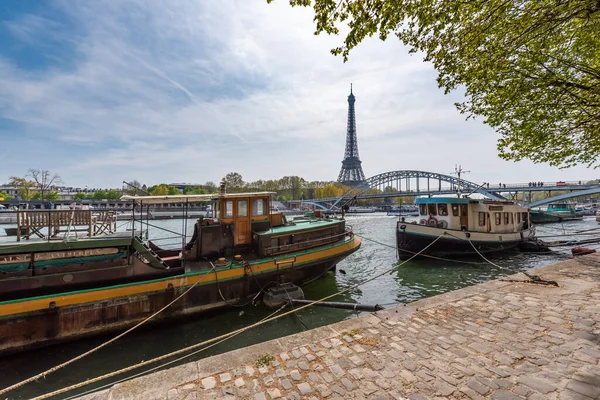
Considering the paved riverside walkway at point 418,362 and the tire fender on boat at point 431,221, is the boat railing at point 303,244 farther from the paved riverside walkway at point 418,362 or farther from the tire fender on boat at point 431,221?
the tire fender on boat at point 431,221

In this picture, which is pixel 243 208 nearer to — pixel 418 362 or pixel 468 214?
pixel 418 362

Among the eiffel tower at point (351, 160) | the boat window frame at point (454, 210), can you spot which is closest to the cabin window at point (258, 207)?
the boat window frame at point (454, 210)

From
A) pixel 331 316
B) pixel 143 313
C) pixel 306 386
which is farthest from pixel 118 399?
pixel 331 316

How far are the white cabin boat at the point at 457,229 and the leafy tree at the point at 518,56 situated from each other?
23.3 feet

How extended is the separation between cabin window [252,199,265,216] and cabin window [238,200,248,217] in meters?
0.28

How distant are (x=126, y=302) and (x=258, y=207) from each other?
4947mm

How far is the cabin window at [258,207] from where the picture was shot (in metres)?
10.0

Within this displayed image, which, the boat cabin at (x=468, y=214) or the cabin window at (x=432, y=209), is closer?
the boat cabin at (x=468, y=214)

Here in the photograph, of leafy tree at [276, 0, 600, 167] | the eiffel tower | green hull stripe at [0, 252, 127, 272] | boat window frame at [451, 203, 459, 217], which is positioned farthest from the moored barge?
the eiffel tower

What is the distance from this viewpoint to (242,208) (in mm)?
Answer: 9797

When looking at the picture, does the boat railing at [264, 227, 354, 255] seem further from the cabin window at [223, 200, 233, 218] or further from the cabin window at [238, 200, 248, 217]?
the cabin window at [223, 200, 233, 218]

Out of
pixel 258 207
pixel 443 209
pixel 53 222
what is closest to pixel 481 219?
pixel 443 209

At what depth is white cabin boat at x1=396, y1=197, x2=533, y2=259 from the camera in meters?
15.6

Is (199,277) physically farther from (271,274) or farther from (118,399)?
(118,399)
